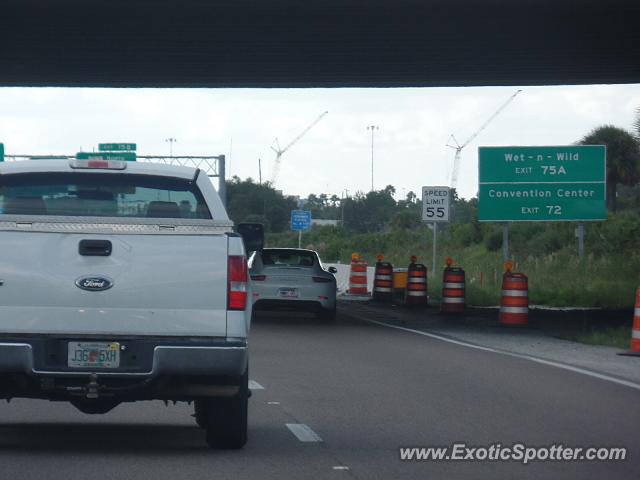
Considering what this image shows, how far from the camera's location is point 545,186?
96.0 feet

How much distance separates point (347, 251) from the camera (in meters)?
82.1

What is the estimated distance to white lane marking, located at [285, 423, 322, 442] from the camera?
10562 millimetres

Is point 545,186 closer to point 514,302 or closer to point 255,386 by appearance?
point 514,302

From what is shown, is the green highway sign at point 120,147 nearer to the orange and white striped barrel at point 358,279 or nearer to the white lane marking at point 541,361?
the orange and white striped barrel at point 358,279

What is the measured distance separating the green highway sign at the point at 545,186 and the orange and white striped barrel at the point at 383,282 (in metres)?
4.43

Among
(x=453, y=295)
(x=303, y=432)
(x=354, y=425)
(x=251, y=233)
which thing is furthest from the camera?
(x=453, y=295)

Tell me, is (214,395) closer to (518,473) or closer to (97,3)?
(518,473)

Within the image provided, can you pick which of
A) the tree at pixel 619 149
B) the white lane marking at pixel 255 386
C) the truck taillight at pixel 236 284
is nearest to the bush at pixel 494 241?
the tree at pixel 619 149

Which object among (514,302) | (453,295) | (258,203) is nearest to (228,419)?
(514,302)

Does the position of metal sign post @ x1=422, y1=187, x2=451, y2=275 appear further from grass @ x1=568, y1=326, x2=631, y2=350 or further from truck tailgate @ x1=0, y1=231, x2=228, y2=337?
truck tailgate @ x1=0, y1=231, x2=228, y2=337

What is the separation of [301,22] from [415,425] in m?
16.3

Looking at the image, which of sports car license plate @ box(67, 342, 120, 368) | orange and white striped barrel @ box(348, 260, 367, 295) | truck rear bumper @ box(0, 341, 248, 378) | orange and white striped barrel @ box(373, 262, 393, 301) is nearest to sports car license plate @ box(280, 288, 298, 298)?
orange and white striped barrel @ box(373, 262, 393, 301)

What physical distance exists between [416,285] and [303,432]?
20.4 m

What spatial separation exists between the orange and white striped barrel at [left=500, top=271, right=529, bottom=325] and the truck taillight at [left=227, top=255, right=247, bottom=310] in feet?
53.5
